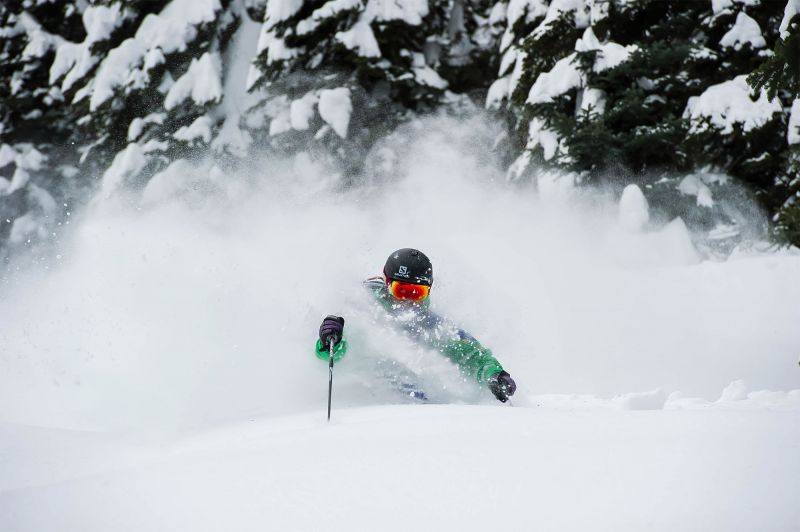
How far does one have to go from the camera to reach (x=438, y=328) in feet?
14.4

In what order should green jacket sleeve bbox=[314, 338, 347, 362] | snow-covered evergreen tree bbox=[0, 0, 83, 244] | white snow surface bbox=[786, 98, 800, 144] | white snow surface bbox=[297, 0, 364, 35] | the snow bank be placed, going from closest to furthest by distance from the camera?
the snow bank
green jacket sleeve bbox=[314, 338, 347, 362]
white snow surface bbox=[786, 98, 800, 144]
white snow surface bbox=[297, 0, 364, 35]
snow-covered evergreen tree bbox=[0, 0, 83, 244]

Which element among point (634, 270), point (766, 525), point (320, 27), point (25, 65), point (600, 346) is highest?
point (25, 65)

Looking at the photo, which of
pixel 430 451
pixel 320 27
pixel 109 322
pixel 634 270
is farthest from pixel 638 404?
pixel 320 27

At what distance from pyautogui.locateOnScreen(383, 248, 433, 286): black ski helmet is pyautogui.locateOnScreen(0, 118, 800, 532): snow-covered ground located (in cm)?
47

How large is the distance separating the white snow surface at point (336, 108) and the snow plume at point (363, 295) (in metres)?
0.83

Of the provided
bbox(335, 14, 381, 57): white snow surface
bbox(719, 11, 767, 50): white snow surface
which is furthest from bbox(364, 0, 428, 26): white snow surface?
bbox(719, 11, 767, 50): white snow surface

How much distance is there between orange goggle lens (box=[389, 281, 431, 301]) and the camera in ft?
14.0

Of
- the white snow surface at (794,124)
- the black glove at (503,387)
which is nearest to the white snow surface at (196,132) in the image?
the black glove at (503,387)

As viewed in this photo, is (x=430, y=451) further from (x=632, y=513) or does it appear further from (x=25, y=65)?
(x=25, y=65)

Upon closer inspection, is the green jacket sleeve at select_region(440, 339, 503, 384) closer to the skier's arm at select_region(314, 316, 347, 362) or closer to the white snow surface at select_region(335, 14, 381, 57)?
the skier's arm at select_region(314, 316, 347, 362)

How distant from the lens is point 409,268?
4.26 metres

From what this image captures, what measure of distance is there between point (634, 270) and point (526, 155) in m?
2.54

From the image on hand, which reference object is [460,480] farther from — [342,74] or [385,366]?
[342,74]

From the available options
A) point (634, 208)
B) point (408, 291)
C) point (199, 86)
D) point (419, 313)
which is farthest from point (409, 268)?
point (199, 86)
